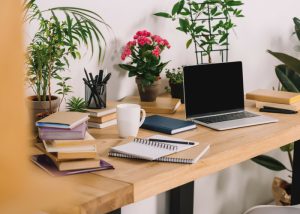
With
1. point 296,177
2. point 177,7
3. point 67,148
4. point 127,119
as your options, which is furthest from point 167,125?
point 296,177

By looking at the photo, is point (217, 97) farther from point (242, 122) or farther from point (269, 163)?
point (269, 163)

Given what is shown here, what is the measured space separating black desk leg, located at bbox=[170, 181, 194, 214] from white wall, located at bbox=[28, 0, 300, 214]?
0.11m

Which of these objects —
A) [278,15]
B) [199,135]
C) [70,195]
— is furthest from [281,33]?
[70,195]

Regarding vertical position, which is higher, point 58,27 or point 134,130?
point 58,27

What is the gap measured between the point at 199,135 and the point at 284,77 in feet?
3.85

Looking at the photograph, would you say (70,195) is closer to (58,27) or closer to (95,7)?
(58,27)

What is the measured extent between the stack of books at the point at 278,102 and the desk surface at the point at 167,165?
0.25 feet

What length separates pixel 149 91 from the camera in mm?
1891

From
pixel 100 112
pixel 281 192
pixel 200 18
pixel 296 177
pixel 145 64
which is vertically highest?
pixel 200 18

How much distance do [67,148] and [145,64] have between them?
2.67ft

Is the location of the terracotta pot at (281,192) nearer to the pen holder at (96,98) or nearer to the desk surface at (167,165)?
→ the desk surface at (167,165)

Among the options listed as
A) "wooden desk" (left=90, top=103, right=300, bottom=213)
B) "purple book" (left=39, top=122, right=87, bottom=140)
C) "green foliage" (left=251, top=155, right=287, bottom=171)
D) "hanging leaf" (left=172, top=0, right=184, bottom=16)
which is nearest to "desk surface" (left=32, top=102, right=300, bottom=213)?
"wooden desk" (left=90, top=103, right=300, bottom=213)

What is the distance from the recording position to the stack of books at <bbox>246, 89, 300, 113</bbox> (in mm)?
1924

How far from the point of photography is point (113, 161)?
1.25m
